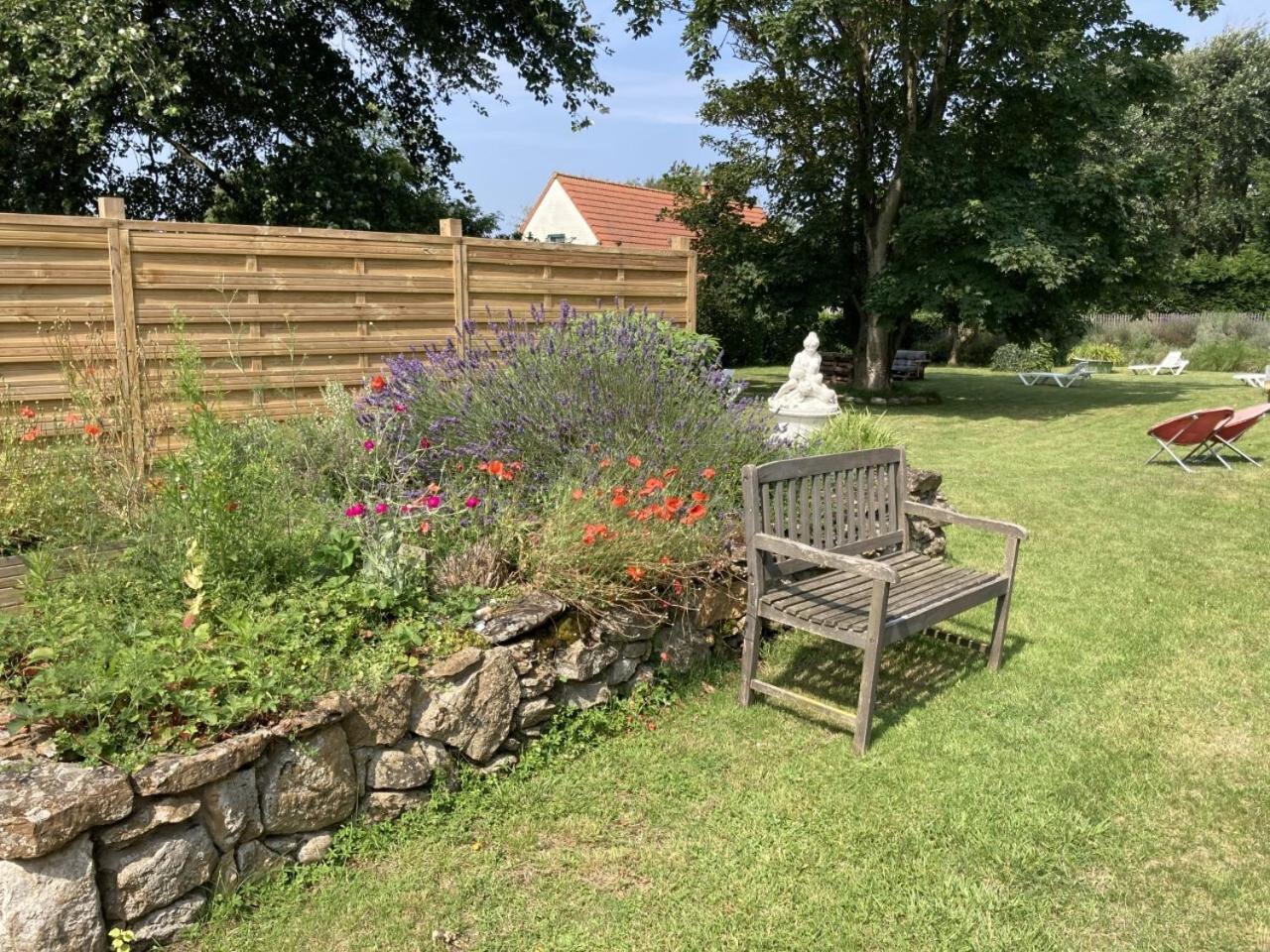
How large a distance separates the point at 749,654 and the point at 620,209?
24375 mm

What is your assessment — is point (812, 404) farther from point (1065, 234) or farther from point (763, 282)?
point (763, 282)

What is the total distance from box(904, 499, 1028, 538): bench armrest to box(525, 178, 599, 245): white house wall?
2129cm

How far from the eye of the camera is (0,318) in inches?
191

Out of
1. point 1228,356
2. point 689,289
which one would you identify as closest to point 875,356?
point 689,289

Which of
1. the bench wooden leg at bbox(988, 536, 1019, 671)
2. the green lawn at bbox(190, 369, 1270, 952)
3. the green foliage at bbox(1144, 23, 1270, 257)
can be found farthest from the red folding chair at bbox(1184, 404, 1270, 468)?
the green foliage at bbox(1144, 23, 1270, 257)

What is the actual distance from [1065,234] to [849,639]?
13438 mm

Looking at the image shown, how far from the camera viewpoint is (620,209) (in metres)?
26.4

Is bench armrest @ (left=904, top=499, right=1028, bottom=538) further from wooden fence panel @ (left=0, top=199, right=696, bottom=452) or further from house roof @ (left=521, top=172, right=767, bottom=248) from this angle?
house roof @ (left=521, top=172, right=767, bottom=248)

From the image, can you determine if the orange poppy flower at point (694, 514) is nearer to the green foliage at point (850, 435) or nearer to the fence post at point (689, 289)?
the green foliage at point (850, 435)

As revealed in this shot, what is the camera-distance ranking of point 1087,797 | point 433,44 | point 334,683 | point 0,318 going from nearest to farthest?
1. point 334,683
2. point 1087,797
3. point 0,318
4. point 433,44

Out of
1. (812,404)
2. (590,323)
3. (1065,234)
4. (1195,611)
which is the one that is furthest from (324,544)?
(1065,234)

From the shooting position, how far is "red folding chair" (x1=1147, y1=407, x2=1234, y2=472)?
909 cm

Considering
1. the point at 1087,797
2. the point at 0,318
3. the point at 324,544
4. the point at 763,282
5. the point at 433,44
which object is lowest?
the point at 1087,797

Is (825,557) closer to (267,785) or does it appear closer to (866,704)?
(866,704)
